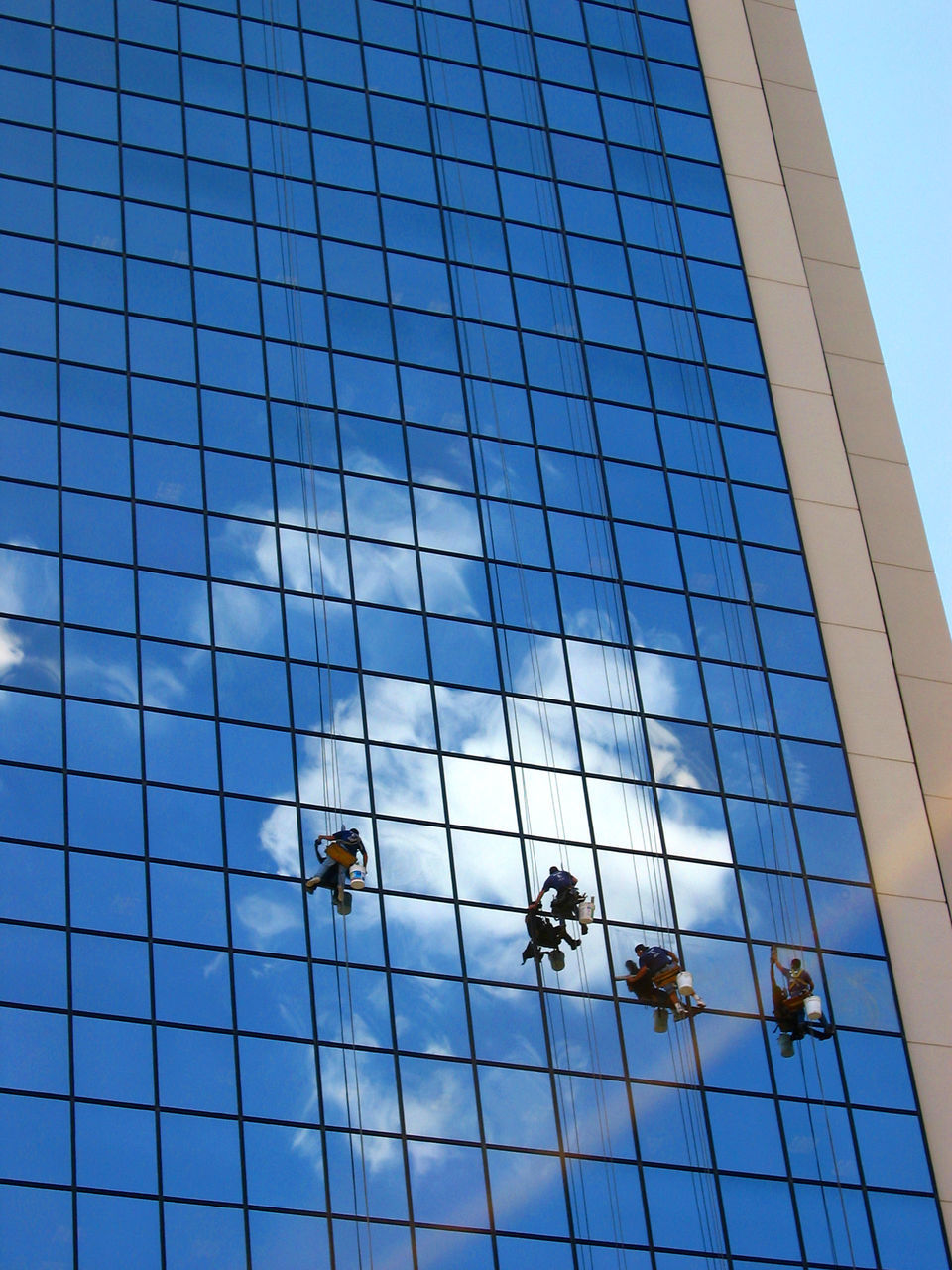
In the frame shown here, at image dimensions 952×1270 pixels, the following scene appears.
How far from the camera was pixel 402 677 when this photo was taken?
122ft

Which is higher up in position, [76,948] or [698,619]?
[698,619]

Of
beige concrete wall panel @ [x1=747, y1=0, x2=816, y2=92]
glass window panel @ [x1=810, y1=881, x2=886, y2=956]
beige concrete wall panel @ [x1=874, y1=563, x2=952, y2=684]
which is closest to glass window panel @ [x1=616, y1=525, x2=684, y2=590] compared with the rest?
beige concrete wall panel @ [x1=874, y1=563, x2=952, y2=684]

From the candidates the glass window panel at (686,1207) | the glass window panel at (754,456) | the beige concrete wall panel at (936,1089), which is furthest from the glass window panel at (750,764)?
the glass window panel at (686,1207)

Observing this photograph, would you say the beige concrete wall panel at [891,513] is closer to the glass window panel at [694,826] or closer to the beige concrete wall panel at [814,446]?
the beige concrete wall panel at [814,446]

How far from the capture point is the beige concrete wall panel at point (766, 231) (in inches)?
1790

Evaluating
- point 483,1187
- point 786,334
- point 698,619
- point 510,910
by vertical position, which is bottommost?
point 483,1187

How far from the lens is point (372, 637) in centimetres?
3744

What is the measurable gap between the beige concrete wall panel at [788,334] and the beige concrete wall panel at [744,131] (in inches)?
129

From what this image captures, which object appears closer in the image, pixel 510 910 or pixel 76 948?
pixel 76 948

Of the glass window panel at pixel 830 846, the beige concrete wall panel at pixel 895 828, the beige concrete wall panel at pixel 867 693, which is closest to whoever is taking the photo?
the glass window panel at pixel 830 846

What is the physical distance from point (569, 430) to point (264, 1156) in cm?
1604

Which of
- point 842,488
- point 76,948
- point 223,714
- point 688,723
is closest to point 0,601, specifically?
point 223,714

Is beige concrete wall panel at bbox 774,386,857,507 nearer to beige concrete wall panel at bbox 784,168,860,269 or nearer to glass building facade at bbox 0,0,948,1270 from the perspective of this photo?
glass building facade at bbox 0,0,948,1270

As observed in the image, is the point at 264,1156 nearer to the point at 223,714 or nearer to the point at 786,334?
the point at 223,714
